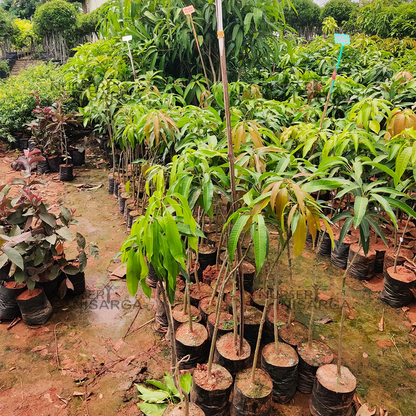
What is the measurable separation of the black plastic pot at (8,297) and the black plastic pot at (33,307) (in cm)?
5

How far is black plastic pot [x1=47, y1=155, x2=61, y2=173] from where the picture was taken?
17.5 feet

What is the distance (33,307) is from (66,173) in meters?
3.10

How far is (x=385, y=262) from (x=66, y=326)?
2.47m

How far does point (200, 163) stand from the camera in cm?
156

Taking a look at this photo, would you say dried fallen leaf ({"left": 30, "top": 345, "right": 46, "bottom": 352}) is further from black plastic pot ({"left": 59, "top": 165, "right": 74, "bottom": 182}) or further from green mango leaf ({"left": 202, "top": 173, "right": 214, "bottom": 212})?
black plastic pot ({"left": 59, "top": 165, "right": 74, "bottom": 182})

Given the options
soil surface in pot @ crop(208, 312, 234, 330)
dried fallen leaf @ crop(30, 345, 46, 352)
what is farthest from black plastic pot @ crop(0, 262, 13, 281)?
soil surface in pot @ crop(208, 312, 234, 330)

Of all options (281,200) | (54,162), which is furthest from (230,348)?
(54,162)

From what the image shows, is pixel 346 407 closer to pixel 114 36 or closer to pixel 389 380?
pixel 389 380

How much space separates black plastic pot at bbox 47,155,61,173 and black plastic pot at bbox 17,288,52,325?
350 centimetres

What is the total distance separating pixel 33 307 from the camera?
2.27 metres

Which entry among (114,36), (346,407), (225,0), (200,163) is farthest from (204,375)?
(114,36)

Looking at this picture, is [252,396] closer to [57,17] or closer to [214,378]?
[214,378]

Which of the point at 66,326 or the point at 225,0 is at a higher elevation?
the point at 225,0

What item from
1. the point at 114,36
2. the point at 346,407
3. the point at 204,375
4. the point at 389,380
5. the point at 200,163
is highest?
the point at 114,36
